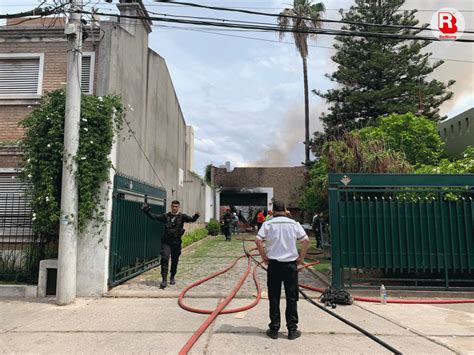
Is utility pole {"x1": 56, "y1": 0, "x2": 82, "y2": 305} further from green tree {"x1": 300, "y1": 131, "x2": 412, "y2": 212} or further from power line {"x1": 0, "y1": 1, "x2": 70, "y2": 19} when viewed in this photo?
green tree {"x1": 300, "y1": 131, "x2": 412, "y2": 212}

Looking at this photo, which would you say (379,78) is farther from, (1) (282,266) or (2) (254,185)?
(1) (282,266)

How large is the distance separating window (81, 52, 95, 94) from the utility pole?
2427 millimetres

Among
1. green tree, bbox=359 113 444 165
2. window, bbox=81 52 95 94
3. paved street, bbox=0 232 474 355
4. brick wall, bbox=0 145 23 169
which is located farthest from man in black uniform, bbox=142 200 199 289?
green tree, bbox=359 113 444 165

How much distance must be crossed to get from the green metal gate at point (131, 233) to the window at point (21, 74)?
161 inches

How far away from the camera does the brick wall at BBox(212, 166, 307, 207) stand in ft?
117

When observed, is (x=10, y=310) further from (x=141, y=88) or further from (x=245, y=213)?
(x=245, y=213)

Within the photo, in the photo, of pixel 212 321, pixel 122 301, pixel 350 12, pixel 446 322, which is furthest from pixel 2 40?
pixel 350 12

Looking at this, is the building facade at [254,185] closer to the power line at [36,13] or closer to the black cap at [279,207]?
the power line at [36,13]

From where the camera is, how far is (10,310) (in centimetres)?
687

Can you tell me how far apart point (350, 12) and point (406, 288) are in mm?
28651

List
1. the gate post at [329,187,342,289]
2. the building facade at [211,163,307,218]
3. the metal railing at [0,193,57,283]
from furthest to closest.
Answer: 1. the building facade at [211,163,307,218]
2. the metal railing at [0,193,57,283]
3. the gate post at [329,187,342,289]

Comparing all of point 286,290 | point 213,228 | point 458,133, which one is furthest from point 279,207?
point 213,228

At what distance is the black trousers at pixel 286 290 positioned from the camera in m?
5.24

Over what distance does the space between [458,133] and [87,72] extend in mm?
18206
